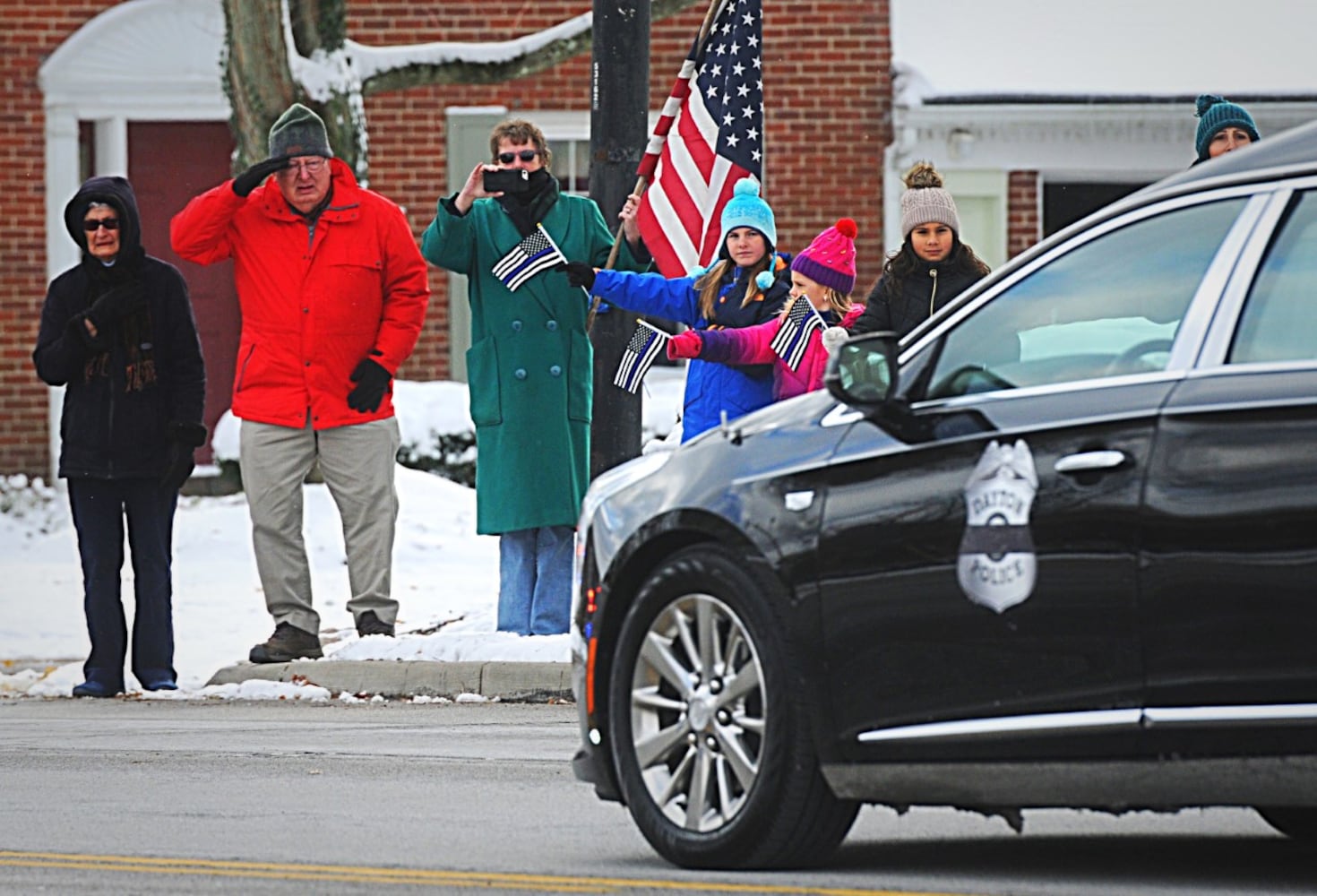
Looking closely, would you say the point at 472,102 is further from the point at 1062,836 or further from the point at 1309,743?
the point at 1309,743

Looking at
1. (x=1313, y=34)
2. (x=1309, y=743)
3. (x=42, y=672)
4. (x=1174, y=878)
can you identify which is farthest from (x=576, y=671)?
(x=1313, y=34)

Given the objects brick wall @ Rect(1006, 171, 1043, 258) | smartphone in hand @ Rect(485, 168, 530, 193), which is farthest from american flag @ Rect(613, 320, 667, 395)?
brick wall @ Rect(1006, 171, 1043, 258)

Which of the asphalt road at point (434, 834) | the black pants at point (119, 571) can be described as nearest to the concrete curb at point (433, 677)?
the black pants at point (119, 571)

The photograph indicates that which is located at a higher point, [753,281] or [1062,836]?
[753,281]

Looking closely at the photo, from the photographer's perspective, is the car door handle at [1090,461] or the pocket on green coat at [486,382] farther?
the pocket on green coat at [486,382]

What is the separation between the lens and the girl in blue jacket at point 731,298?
10375 millimetres

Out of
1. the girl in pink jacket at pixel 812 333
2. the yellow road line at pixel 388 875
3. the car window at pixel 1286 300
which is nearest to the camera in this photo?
the car window at pixel 1286 300

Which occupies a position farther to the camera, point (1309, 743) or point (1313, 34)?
point (1313, 34)

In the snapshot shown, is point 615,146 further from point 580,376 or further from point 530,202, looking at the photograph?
point 580,376

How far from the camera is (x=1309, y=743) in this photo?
519 cm

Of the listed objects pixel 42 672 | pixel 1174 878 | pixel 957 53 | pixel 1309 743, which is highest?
pixel 957 53

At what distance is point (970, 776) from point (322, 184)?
7.18 meters

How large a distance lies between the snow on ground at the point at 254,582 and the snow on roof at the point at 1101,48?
10.8ft

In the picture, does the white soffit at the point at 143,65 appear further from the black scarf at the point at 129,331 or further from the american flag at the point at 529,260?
the american flag at the point at 529,260
